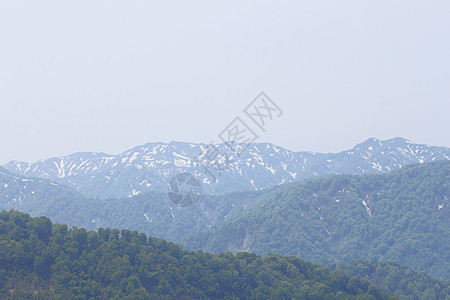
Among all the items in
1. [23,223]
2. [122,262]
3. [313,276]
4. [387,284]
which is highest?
[23,223]

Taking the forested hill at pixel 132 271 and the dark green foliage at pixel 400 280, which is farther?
the dark green foliage at pixel 400 280

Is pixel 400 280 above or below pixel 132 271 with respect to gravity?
below

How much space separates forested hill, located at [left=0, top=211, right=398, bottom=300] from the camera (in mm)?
100562

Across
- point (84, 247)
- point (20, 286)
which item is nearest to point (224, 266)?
point (84, 247)

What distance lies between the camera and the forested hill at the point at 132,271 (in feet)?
330

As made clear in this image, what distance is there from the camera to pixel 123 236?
126875mm

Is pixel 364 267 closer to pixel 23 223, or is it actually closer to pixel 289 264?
pixel 289 264

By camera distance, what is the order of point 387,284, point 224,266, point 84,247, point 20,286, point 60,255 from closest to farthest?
point 20,286 < point 60,255 < point 84,247 < point 224,266 < point 387,284

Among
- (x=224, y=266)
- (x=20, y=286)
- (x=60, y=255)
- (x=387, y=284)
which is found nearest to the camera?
(x=20, y=286)

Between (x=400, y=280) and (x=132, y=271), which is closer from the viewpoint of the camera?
(x=132, y=271)

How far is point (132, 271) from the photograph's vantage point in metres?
111

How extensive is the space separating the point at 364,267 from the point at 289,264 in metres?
66.6

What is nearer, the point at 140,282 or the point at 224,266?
the point at 140,282

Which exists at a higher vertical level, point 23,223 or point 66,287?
point 23,223
